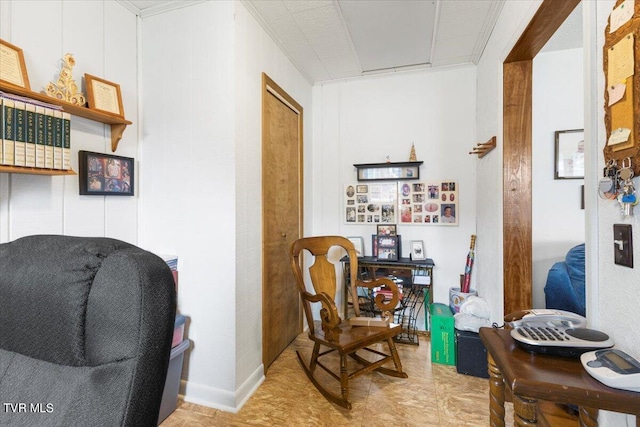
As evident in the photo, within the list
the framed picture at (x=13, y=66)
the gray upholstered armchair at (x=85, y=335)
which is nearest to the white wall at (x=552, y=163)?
the gray upholstered armchair at (x=85, y=335)

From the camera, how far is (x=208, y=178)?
1.89 meters

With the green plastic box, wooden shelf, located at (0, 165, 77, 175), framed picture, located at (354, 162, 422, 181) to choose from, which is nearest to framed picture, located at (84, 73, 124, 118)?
wooden shelf, located at (0, 165, 77, 175)

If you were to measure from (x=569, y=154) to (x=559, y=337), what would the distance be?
8.39 feet

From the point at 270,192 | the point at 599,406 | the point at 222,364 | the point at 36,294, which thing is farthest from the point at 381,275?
the point at 36,294

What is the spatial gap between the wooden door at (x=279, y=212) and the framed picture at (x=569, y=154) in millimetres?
2410

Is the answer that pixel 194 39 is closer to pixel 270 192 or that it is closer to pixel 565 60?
pixel 270 192

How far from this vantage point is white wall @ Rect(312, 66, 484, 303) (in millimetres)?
2842

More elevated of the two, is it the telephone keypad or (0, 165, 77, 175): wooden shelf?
(0, 165, 77, 175): wooden shelf

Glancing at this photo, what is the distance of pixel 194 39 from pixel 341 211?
2.02 metres

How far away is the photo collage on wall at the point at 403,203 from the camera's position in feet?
9.45

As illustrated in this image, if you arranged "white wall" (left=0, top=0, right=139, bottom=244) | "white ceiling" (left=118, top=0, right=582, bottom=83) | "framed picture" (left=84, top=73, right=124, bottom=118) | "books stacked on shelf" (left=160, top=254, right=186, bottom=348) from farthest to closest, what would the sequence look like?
"white ceiling" (left=118, top=0, right=582, bottom=83), "books stacked on shelf" (left=160, top=254, right=186, bottom=348), "framed picture" (left=84, top=73, right=124, bottom=118), "white wall" (left=0, top=0, right=139, bottom=244)

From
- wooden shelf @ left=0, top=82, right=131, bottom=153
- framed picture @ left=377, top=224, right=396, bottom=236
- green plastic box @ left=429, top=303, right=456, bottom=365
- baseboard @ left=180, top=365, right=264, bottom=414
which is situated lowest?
baseboard @ left=180, top=365, right=264, bottom=414

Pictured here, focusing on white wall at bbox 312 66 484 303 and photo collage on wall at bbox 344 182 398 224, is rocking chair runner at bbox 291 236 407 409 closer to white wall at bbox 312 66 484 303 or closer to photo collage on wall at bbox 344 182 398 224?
photo collage on wall at bbox 344 182 398 224

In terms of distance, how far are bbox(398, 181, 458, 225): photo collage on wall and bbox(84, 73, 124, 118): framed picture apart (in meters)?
2.45
